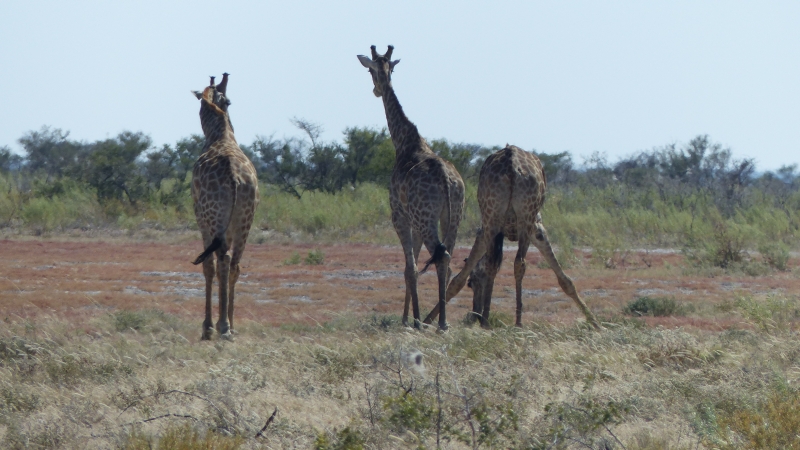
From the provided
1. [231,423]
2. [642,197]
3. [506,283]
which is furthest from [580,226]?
[231,423]

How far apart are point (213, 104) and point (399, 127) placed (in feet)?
7.30

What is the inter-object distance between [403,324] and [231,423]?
468 centimetres

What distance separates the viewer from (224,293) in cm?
948

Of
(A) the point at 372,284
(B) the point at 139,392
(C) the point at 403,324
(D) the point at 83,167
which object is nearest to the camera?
(B) the point at 139,392

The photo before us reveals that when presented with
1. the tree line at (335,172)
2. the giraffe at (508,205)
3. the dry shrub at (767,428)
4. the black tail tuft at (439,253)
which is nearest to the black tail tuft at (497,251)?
the giraffe at (508,205)

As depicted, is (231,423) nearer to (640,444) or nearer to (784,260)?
(640,444)

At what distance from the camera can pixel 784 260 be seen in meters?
18.9

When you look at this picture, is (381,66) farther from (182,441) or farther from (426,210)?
(182,441)

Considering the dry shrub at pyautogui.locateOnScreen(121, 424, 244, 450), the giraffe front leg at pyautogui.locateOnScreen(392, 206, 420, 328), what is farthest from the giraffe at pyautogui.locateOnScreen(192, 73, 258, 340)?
the dry shrub at pyautogui.locateOnScreen(121, 424, 244, 450)

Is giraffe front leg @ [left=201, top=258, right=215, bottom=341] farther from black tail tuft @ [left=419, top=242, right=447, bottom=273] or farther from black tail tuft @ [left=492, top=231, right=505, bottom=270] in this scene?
black tail tuft @ [left=492, top=231, right=505, bottom=270]

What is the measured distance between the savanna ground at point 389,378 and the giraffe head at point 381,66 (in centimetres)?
293

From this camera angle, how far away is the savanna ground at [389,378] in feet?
17.9

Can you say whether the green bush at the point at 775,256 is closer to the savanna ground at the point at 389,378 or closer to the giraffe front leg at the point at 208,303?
the savanna ground at the point at 389,378

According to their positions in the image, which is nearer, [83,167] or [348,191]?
[348,191]
